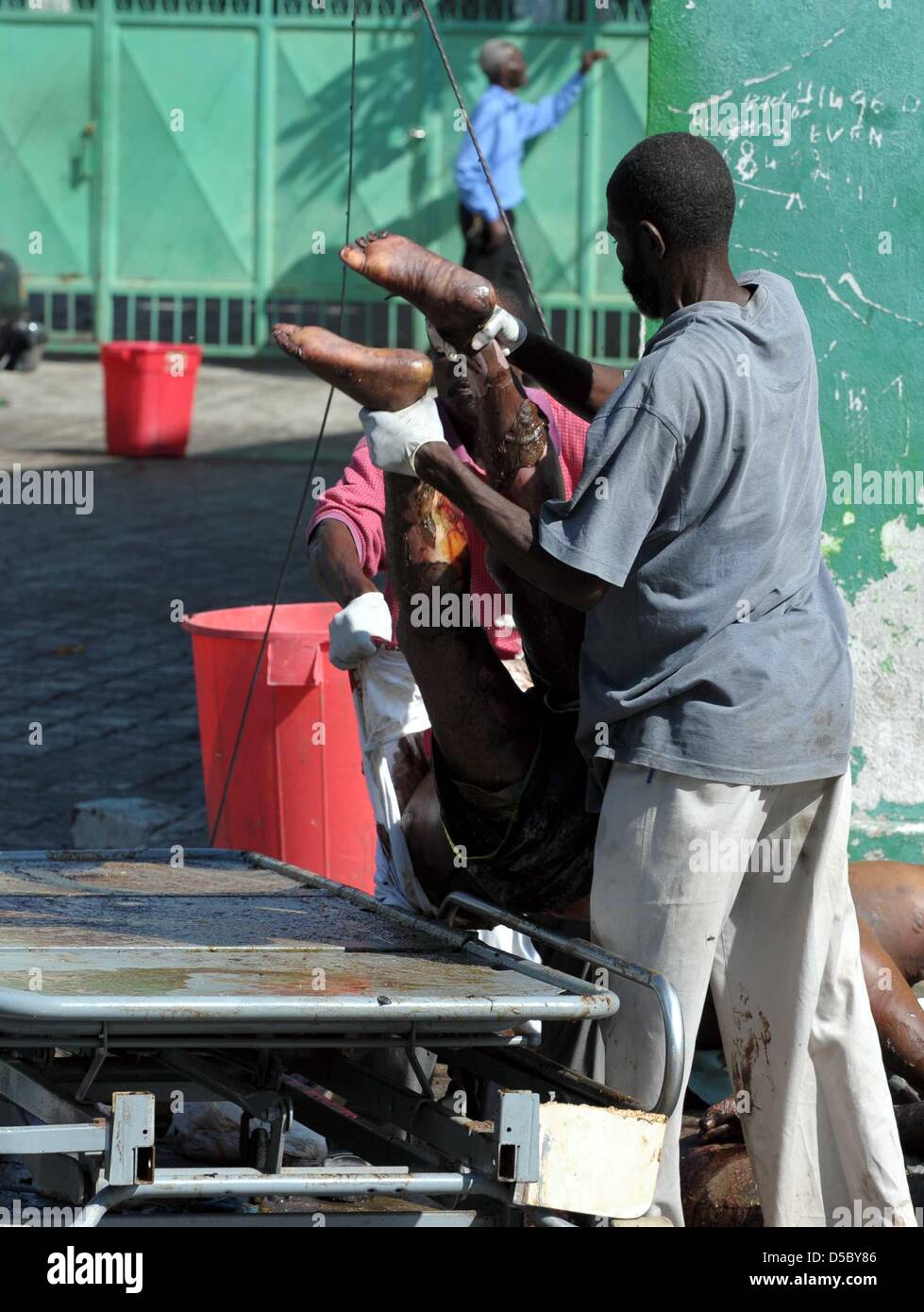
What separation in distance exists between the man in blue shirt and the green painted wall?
6.20m

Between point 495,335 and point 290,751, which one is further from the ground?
point 495,335

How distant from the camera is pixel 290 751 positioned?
14.4 ft

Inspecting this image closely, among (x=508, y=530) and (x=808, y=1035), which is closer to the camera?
(x=508, y=530)

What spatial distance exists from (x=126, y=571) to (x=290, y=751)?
4.32 meters

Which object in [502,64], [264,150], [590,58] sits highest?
[590,58]

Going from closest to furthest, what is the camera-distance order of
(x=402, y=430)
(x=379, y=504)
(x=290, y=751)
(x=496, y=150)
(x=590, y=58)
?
(x=402, y=430) < (x=379, y=504) < (x=290, y=751) < (x=496, y=150) < (x=590, y=58)

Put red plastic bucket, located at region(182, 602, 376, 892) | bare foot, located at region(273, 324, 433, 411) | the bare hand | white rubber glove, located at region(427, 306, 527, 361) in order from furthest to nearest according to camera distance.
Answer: the bare hand
red plastic bucket, located at region(182, 602, 376, 892)
white rubber glove, located at region(427, 306, 527, 361)
bare foot, located at region(273, 324, 433, 411)

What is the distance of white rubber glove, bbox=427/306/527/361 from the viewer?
116 inches

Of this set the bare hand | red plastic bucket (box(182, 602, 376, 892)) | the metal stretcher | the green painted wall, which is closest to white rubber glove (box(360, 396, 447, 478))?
the metal stretcher

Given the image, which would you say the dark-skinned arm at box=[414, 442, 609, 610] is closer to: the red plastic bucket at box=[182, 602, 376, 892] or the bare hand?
the red plastic bucket at box=[182, 602, 376, 892]

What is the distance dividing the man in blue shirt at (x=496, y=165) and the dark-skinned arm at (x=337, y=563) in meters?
7.12

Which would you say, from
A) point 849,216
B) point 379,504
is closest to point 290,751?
point 379,504

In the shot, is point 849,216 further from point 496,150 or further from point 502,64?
point 496,150

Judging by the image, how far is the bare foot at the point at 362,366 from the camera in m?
2.83
